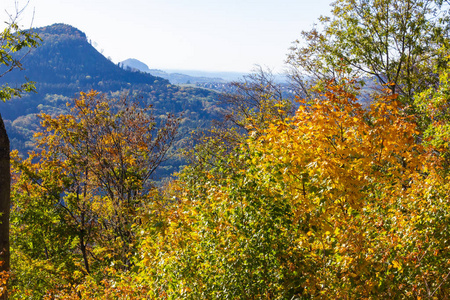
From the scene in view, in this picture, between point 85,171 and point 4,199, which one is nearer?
point 4,199

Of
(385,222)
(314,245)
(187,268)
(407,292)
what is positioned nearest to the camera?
(407,292)

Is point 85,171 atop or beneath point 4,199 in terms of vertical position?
beneath

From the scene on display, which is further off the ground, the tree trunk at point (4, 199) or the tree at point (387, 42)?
the tree at point (387, 42)

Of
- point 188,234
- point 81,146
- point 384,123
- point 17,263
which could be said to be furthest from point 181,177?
point 384,123

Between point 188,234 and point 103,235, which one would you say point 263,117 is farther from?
point 188,234

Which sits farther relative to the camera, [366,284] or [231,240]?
[231,240]

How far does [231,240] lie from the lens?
159 inches

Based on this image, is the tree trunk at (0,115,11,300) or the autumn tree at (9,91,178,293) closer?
the tree trunk at (0,115,11,300)

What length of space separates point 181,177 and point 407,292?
43.6 ft

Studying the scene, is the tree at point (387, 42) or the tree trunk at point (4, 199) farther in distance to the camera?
the tree at point (387, 42)

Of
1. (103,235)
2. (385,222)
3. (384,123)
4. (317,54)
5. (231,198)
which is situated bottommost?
(103,235)

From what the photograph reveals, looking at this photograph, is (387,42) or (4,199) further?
(387,42)

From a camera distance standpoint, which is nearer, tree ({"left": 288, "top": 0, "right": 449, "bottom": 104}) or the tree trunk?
the tree trunk

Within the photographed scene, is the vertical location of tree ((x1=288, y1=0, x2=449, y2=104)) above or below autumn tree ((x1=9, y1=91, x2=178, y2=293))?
above
